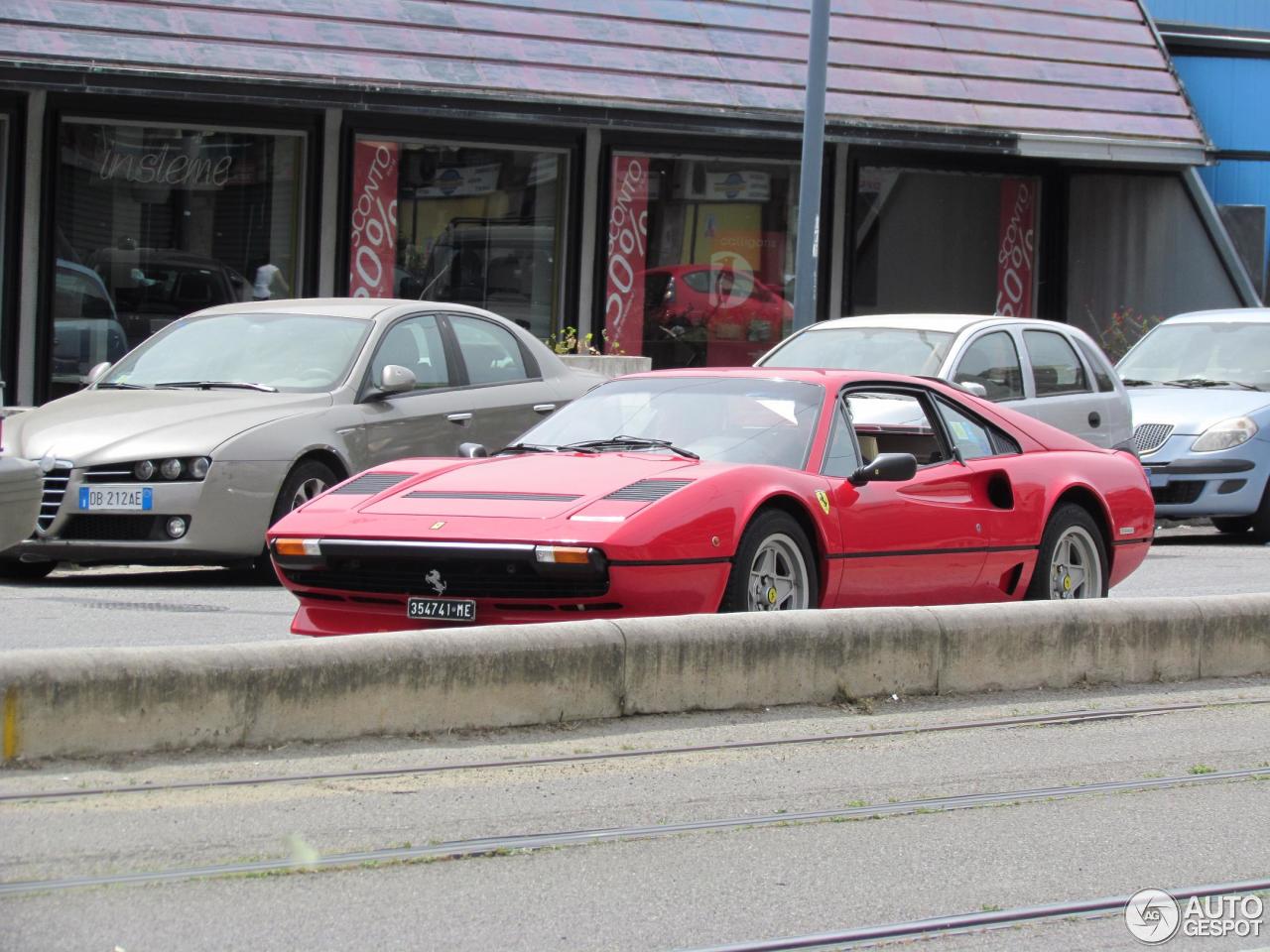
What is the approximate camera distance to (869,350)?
1273 cm

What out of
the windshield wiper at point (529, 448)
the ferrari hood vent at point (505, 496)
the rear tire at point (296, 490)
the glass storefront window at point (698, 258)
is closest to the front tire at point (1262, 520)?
the glass storefront window at point (698, 258)

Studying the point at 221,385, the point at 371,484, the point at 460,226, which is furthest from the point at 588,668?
the point at 460,226

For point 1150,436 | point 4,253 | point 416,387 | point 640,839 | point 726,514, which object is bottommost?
point 640,839

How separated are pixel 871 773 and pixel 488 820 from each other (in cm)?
144

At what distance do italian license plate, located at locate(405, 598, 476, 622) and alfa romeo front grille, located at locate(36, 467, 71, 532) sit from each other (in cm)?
341

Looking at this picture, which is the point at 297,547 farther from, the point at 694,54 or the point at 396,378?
the point at 694,54

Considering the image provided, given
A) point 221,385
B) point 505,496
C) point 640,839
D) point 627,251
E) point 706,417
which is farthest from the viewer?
point 627,251

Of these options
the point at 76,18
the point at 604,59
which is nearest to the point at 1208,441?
the point at 604,59

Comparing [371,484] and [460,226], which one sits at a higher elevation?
[460,226]

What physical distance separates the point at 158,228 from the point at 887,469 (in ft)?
37.2

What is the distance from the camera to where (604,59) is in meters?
18.8

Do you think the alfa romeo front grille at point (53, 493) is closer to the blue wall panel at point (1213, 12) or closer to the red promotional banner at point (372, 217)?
the red promotional banner at point (372, 217)

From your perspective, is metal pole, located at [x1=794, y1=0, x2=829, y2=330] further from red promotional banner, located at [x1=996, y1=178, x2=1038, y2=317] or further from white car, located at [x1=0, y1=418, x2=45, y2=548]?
white car, located at [x1=0, y1=418, x2=45, y2=548]

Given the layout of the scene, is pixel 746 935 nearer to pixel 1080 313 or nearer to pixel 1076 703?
pixel 1076 703
